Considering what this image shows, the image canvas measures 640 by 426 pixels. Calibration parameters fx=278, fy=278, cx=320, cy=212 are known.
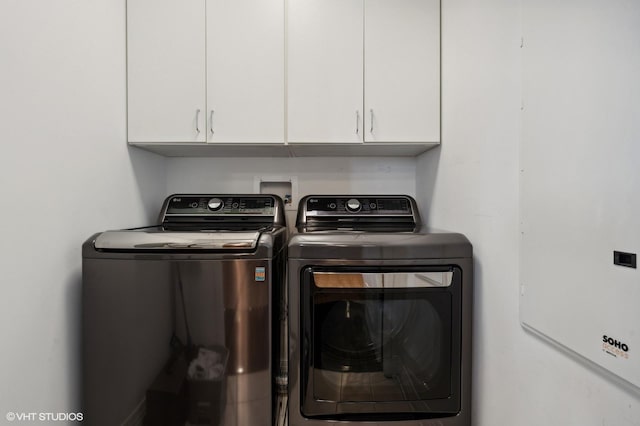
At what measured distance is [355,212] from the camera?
137 centimetres

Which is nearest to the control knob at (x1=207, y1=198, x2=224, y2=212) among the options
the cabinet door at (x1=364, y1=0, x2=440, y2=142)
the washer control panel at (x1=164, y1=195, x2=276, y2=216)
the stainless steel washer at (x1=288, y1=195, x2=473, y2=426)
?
the washer control panel at (x1=164, y1=195, x2=276, y2=216)

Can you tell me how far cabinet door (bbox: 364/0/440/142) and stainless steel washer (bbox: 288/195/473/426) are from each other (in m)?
0.56

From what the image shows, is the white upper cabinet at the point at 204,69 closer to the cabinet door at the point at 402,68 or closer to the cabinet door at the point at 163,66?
the cabinet door at the point at 163,66

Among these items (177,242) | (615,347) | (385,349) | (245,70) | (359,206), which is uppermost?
(245,70)

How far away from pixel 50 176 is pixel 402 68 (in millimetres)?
1370

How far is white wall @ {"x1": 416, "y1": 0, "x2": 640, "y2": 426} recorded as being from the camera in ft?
2.04

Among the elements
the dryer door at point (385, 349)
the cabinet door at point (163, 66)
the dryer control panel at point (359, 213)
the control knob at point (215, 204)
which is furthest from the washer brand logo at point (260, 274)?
the cabinet door at point (163, 66)

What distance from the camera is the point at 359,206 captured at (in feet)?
4.54

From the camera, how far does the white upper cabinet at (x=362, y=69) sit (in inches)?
48.1

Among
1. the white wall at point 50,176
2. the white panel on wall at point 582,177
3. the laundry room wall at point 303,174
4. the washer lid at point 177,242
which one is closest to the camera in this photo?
the white panel on wall at point 582,177

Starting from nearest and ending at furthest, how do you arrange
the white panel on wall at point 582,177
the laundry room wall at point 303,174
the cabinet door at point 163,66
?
1. the white panel on wall at point 582,177
2. the cabinet door at point 163,66
3. the laundry room wall at point 303,174

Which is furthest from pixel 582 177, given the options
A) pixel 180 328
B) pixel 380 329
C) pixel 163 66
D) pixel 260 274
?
pixel 163 66

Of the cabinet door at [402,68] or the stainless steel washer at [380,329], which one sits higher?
the cabinet door at [402,68]

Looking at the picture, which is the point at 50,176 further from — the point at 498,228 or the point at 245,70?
the point at 498,228
